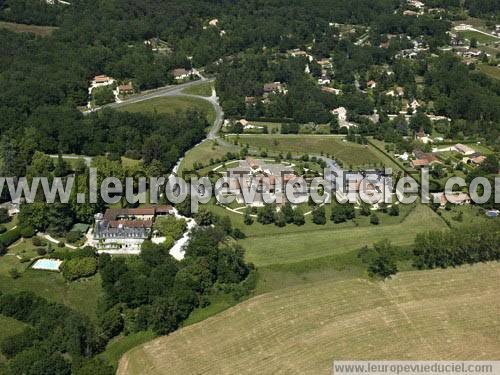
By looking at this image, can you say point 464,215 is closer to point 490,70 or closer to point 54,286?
point 54,286

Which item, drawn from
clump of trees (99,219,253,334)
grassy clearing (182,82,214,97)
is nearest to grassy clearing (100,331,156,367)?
clump of trees (99,219,253,334)

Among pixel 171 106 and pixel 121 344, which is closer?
pixel 121 344

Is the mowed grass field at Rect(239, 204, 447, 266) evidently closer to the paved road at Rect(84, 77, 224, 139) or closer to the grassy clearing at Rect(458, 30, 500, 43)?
the paved road at Rect(84, 77, 224, 139)

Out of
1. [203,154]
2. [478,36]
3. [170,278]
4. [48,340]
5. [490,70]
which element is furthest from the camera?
[478,36]

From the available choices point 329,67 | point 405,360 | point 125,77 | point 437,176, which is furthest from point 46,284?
point 329,67

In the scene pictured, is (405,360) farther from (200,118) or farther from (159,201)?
(200,118)

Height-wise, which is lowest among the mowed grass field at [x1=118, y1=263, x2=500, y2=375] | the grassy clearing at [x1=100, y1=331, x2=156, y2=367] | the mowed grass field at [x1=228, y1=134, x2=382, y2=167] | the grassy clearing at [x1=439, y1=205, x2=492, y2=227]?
the grassy clearing at [x1=100, y1=331, x2=156, y2=367]

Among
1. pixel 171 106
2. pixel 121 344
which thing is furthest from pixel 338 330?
pixel 171 106
